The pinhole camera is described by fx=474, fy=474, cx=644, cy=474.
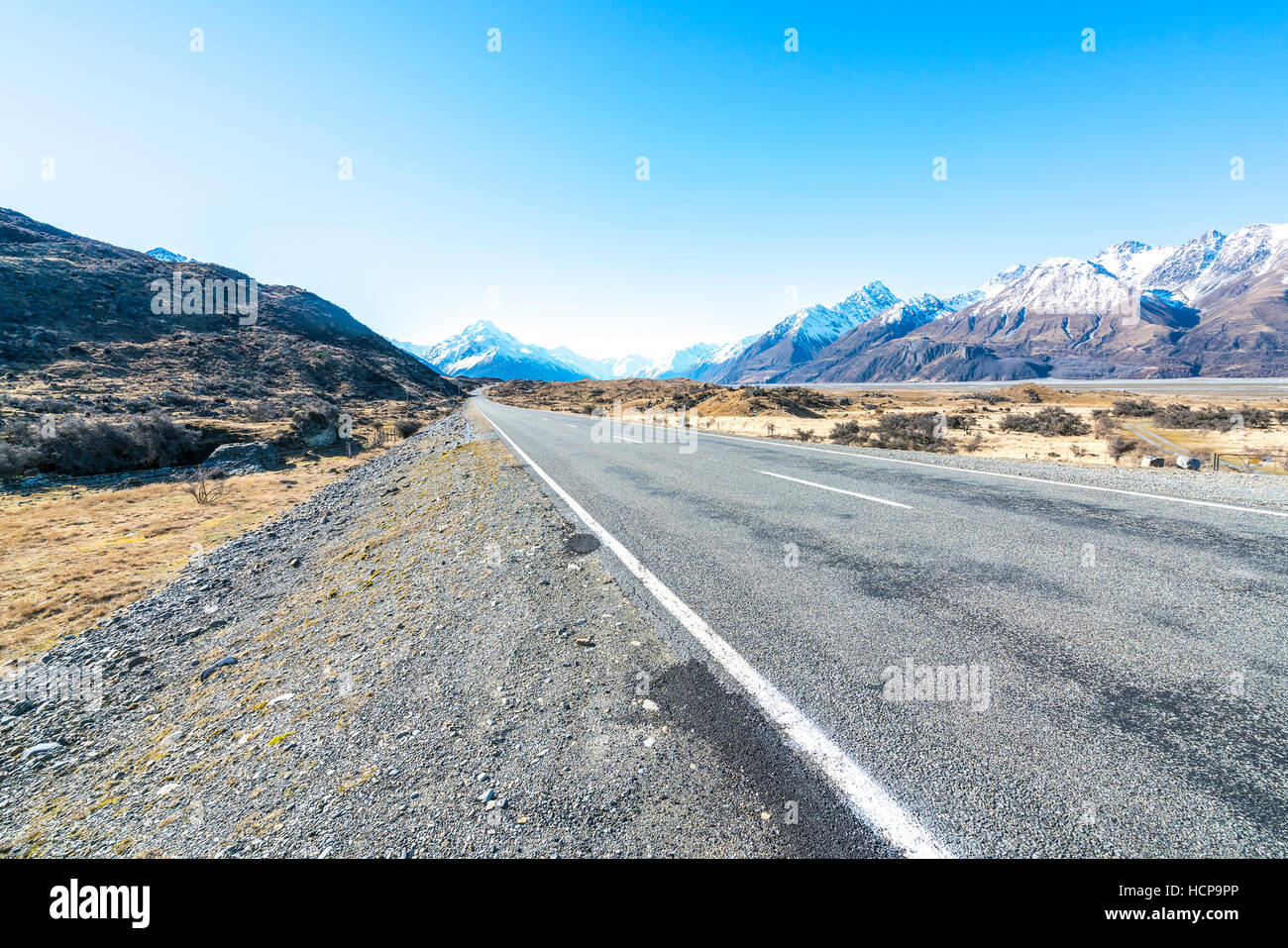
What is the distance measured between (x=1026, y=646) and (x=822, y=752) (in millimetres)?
1933

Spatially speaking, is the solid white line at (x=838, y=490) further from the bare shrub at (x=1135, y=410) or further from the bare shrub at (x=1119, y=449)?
the bare shrub at (x=1135, y=410)

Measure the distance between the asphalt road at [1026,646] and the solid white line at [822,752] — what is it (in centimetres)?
6

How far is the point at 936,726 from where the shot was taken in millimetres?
2465

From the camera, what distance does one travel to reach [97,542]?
10703 mm

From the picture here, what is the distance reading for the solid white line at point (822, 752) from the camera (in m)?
1.82

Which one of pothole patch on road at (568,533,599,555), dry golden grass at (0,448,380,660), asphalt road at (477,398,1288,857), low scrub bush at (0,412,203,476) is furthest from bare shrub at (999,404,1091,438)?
low scrub bush at (0,412,203,476)

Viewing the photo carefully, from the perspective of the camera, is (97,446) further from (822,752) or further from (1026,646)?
Result: (1026,646)

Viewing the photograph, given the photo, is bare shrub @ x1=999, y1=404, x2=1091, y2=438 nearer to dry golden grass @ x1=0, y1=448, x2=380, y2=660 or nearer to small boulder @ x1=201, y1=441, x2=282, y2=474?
dry golden grass @ x1=0, y1=448, x2=380, y2=660

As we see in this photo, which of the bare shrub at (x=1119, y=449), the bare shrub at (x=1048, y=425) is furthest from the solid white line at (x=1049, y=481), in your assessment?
the bare shrub at (x=1048, y=425)

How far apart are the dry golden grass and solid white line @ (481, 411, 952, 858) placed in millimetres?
8534

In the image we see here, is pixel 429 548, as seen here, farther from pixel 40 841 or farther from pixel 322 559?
pixel 40 841

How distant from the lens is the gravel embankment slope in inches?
81.0

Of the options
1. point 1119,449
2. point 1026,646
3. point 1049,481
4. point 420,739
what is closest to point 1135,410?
point 1119,449
